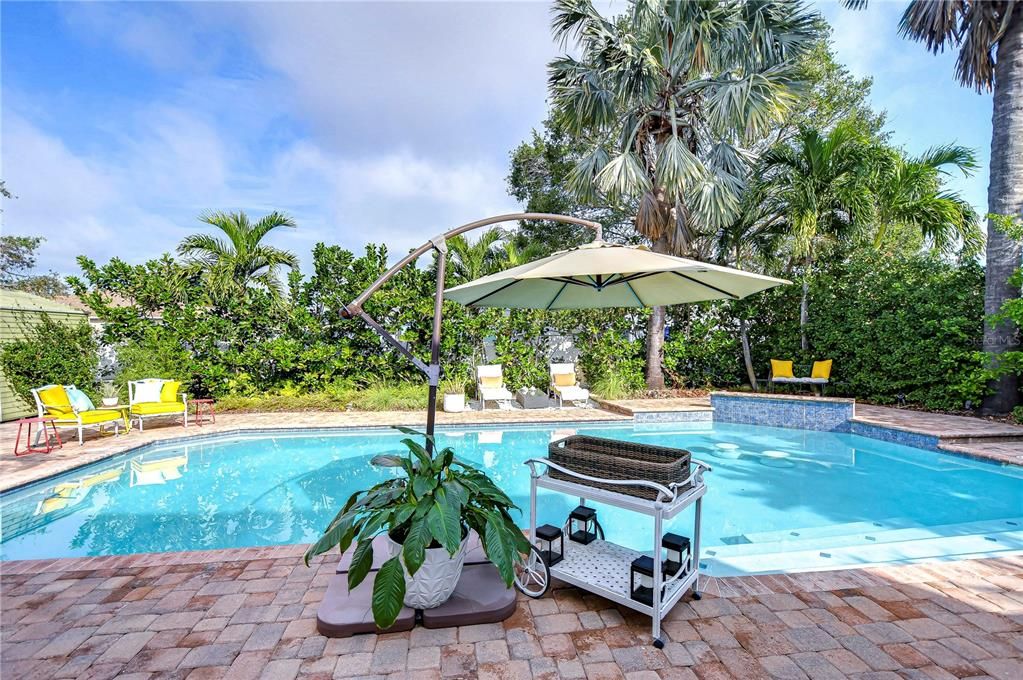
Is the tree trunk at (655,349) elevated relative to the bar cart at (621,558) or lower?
elevated

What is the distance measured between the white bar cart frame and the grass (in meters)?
6.71

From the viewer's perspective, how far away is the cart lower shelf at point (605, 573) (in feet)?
8.09

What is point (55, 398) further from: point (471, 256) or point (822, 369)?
point (822, 369)

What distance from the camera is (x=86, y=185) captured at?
1281cm

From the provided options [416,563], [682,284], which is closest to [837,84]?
[682,284]

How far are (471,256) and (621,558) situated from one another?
312 inches

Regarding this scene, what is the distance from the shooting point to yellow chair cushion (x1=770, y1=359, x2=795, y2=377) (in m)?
9.92

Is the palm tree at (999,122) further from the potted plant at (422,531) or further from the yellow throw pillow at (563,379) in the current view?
the potted plant at (422,531)

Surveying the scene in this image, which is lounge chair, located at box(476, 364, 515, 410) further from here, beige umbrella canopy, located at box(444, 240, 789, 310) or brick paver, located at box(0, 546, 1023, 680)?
brick paver, located at box(0, 546, 1023, 680)

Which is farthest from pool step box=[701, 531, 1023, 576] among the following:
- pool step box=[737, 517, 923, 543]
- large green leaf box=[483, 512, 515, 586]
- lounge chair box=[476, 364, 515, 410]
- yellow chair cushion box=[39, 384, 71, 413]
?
yellow chair cushion box=[39, 384, 71, 413]

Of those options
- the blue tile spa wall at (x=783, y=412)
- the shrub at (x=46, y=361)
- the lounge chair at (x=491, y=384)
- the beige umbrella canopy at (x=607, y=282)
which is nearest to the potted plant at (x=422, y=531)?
the beige umbrella canopy at (x=607, y=282)

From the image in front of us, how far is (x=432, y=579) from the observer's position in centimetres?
242

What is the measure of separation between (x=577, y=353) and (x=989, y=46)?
9032 millimetres

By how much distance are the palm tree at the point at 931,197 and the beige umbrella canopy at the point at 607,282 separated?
7.79 m
